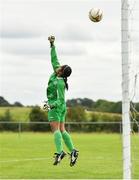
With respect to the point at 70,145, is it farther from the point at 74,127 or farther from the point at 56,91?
the point at 74,127

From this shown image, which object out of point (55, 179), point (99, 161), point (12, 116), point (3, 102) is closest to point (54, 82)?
point (55, 179)

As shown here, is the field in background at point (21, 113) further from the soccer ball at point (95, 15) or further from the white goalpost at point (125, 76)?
the white goalpost at point (125, 76)

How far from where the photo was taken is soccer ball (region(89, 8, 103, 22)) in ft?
44.0

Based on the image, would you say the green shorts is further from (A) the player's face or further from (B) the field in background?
(B) the field in background

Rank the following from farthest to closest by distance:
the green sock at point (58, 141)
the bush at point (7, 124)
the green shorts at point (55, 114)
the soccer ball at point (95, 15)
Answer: the bush at point (7, 124)
the green shorts at point (55, 114)
the green sock at point (58, 141)
the soccer ball at point (95, 15)

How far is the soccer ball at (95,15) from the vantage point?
13.4 meters

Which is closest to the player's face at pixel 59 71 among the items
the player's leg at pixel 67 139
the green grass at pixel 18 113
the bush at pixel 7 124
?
the player's leg at pixel 67 139

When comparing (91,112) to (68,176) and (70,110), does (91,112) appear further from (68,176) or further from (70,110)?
(68,176)

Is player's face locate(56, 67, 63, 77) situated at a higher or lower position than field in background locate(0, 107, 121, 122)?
higher

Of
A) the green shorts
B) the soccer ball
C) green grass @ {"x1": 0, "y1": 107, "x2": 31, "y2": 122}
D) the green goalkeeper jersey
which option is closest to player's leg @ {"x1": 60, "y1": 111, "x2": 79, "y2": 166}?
the green shorts

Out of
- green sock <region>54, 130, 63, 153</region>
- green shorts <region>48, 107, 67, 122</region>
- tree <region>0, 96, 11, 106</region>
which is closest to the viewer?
green sock <region>54, 130, 63, 153</region>

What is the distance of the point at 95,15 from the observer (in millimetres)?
13438

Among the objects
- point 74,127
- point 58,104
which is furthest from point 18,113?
point 58,104

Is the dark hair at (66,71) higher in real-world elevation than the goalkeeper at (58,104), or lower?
higher
